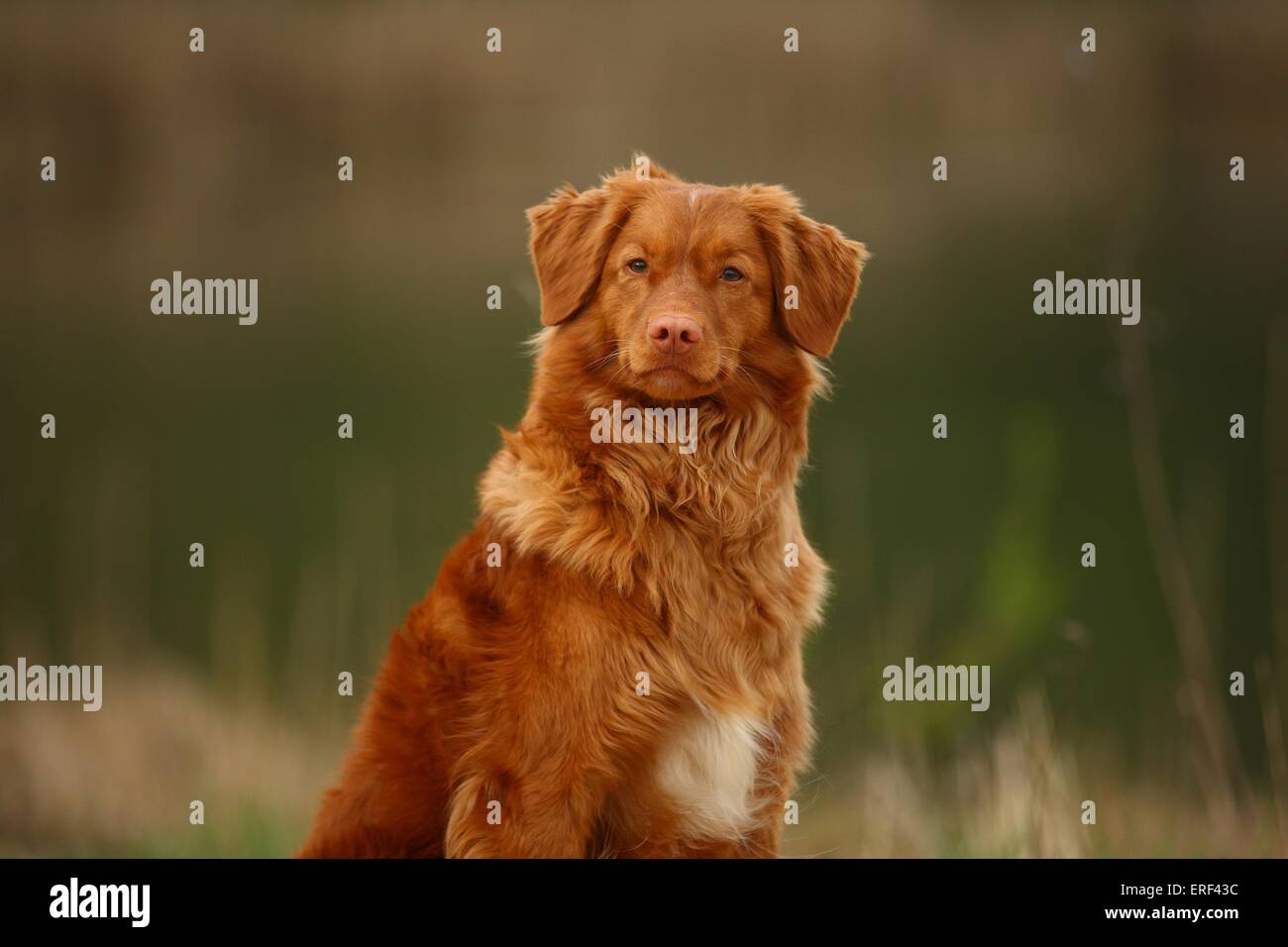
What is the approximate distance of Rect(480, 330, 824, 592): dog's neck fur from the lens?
3916 mm

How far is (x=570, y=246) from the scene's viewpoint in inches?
165

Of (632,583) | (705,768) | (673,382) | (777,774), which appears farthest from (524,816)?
(673,382)

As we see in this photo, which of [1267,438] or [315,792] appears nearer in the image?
[315,792]

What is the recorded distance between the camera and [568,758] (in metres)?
3.72

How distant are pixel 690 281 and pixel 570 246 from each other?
Answer: 44 cm

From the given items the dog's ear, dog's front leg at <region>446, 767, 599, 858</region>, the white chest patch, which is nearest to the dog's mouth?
the dog's ear

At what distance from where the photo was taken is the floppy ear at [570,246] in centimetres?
412

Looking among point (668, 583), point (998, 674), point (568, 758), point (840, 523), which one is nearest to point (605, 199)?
point (668, 583)

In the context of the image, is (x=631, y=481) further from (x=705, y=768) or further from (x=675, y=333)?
(x=705, y=768)

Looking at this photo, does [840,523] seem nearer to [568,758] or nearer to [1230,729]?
[1230,729]

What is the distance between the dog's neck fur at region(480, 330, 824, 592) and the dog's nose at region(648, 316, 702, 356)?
26 centimetres

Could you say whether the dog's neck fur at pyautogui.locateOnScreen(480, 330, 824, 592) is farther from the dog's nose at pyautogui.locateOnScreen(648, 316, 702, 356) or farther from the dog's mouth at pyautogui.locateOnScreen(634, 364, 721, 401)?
the dog's nose at pyautogui.locateOnScreen(648, 316, 702, 356)

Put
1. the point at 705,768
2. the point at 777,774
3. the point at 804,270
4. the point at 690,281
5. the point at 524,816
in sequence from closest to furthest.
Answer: the point at 524,816 < the point at 705,768 < the point at 690,281 < the point at 777,774 < the point at 804,270

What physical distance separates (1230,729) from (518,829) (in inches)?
125
